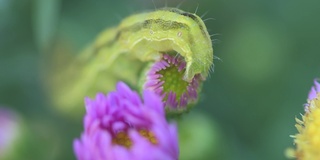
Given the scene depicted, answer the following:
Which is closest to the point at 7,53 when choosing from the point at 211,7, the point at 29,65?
the point at 29,65

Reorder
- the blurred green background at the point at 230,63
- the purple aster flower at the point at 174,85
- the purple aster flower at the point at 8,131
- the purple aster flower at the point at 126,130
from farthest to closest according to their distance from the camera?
the blurred green background at the point at 230,63, the purple aster flower at the point at 8,131, the purple aster flower at the point at 174,85, the purple aster flower at the point at 126,130

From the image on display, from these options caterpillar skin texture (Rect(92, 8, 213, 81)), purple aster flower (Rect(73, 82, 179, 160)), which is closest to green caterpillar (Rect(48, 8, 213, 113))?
caterpillar skin texture (Rect(92, 8, 213, 81))

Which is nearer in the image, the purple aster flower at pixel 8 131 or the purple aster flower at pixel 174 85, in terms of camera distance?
the purple aster flower at pixel 174 85

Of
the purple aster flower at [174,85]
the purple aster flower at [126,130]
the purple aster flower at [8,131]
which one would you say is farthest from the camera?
the purple aster flower at [8,131]

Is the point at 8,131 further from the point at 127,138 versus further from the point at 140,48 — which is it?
the point at 127,138

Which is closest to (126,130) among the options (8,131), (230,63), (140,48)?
(140,48)

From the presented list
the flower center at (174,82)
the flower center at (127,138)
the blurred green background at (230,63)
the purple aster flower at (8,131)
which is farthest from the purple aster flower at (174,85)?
the blurred green background at (230,63)

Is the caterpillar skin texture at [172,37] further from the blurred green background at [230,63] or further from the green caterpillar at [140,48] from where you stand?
the blurred green background at [230,63]

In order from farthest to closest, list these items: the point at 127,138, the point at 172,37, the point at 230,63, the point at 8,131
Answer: the point at 230,63
the point at 8,131
the point at 172,37
the point at 127,138

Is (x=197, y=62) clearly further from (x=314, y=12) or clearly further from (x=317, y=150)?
(x=314, y=12)
